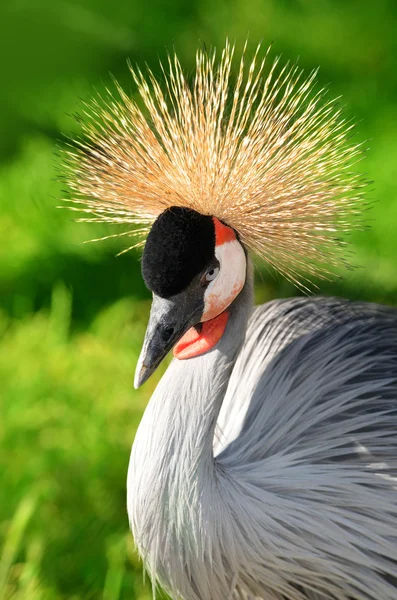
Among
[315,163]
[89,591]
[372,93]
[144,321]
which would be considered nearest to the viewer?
[315,163]

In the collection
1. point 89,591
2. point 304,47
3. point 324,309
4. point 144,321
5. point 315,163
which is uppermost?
point 304,47

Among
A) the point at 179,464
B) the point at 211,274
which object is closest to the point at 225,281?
the point at 211,274

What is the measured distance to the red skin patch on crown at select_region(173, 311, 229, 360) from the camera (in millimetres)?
1434

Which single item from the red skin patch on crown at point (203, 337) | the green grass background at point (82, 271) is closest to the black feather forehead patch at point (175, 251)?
the red skin patch on crown at point (203, 337)

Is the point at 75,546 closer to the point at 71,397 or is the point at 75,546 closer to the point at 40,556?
the point at 40,556

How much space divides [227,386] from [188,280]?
0.24 m

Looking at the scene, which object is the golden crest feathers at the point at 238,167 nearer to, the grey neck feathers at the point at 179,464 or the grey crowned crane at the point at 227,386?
the grey crowned crane at the point at 227,386

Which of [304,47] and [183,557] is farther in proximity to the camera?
[304,47]

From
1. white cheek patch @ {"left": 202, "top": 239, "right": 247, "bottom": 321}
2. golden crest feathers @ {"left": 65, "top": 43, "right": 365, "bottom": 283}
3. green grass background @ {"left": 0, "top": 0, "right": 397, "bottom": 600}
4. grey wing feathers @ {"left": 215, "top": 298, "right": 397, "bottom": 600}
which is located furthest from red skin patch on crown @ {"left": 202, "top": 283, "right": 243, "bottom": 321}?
green grass background @ {"left": 0, "top": 0, "right": 397, "bottom": 600}

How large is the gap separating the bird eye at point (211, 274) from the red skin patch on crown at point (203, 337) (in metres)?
0.09

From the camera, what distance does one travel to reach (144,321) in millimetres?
2746

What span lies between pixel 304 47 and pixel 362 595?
2.81 metres

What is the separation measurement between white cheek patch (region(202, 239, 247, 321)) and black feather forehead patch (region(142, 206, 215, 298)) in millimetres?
36

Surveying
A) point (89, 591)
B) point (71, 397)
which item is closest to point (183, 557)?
point (89, 591)
